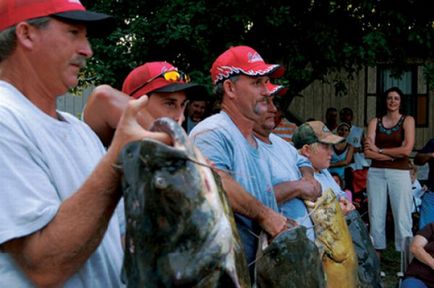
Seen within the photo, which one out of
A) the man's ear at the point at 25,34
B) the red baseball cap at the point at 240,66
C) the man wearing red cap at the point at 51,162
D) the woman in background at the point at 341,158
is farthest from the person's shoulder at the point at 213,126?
the woman in background at the point at 341,158

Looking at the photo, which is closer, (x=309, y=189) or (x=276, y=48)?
(x=309, y=189)

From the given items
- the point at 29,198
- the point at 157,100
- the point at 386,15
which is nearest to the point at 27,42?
the point at 29,198

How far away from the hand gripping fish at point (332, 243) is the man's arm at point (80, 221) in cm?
291

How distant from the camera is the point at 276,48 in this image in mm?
10148

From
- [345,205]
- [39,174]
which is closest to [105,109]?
[39,174]

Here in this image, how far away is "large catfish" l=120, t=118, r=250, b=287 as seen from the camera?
5.38 feet

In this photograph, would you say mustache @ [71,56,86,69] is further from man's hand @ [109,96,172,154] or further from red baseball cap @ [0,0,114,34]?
man's hand @ [109,96,172,154]

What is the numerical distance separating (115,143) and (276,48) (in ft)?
28.1

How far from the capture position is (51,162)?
6.42ft

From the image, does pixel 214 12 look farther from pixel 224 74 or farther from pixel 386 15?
pixel 224 74

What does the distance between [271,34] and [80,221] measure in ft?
27.7

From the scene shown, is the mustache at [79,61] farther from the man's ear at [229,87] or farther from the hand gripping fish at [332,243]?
the hand gripping fish at [332,243]

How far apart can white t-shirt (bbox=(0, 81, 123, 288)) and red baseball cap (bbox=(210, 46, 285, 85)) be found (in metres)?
2.21

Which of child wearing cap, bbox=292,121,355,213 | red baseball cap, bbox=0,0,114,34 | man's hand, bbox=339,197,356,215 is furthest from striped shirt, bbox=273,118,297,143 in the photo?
red baseball cap, bbox=0,0,114,34
